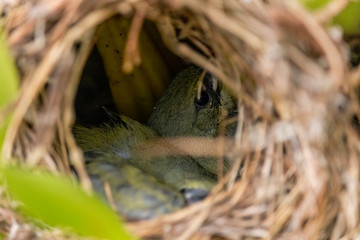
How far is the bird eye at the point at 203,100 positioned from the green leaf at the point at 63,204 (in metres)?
0.66

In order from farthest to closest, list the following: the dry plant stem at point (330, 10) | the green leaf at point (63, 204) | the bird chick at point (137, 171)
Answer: the bird chick at point (137, 171) < the dry plant stem at point (330, 10) < the green leaf at point (63, 204)

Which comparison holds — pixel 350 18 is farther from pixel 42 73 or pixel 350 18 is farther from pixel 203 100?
pixel 203 100

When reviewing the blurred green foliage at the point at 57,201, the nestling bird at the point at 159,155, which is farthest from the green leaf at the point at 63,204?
the nestling bird at the point at 159,155

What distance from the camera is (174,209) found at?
3.84 feet

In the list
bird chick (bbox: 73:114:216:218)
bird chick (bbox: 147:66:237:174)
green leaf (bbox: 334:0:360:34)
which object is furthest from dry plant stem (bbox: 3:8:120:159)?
bird chick (bbox: 147:66:237:174)

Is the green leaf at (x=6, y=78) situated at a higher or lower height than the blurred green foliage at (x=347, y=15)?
lower

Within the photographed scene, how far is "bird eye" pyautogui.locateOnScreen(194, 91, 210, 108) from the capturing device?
159cm

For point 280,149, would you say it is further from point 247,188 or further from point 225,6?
point 225,6

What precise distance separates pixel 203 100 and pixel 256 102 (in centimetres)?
48

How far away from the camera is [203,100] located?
1.60 metres

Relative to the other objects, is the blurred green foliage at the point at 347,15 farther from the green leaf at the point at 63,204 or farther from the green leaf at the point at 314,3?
the green leaf at the point at 63,204

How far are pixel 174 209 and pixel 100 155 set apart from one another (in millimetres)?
243

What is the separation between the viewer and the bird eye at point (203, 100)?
1588mm

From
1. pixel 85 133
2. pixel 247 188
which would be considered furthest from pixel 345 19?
pixel 85 133
